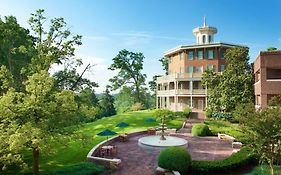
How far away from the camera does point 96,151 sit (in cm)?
2252

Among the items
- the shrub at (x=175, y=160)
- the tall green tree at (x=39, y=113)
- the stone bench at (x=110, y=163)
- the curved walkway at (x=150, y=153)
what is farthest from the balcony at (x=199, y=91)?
the tall green tree at (x=39, y=113)

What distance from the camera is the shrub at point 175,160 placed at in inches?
681

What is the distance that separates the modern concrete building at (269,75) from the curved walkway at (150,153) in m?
8.57

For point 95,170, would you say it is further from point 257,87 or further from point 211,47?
point 211,47

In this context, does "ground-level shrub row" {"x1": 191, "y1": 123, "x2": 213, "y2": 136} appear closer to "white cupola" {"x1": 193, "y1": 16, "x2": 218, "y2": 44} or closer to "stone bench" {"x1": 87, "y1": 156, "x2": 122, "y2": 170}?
"stone bench" {"x1": 87, "y1": 156, "x2": 122, "y2": 170}

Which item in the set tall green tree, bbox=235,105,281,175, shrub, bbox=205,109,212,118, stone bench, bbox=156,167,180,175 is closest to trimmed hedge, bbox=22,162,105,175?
stone bench, bbox=156,167,180,175

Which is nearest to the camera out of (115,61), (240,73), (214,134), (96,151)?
(96,151)

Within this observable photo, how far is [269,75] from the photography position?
33875mm

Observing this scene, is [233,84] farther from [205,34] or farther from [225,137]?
[205,34]

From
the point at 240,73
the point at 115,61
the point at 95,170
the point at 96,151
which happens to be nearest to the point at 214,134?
the point at 240,73

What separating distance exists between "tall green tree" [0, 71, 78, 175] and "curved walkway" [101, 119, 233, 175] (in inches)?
210

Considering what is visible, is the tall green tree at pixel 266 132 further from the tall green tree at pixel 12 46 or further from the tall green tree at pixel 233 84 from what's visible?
the tall green tree at pixel 233 84

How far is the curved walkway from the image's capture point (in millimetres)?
18794

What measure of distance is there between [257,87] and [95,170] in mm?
26433
